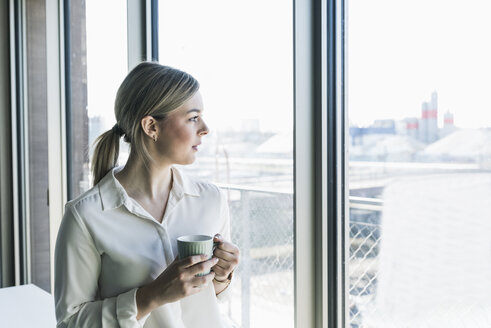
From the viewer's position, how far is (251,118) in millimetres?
1547

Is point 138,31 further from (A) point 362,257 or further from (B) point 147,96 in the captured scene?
(A) point 362,257

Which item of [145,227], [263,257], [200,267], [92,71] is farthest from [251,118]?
[92,71]

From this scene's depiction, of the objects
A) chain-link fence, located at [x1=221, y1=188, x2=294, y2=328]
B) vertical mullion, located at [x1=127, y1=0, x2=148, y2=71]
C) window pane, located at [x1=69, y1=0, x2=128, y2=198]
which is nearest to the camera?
chain-link fence, located at [x1=221, y1=188, x2=294, y2=328]

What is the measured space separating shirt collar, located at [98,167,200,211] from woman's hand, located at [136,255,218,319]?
0.19 m

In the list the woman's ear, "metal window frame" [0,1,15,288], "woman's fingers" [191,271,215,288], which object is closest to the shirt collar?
the woman's ear

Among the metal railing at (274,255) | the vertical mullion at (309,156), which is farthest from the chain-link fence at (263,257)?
the vertical mullion at (309,156)

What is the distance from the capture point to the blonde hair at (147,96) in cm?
101

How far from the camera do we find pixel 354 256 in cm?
121

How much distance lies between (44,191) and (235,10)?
5.43 feet

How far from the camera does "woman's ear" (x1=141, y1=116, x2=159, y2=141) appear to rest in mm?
1018

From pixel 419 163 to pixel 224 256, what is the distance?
0.49 metres

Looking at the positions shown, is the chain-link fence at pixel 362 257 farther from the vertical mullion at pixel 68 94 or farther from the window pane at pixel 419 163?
the vertical mullion at pixel 68 94

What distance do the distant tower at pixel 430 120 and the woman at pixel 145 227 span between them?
493 mm

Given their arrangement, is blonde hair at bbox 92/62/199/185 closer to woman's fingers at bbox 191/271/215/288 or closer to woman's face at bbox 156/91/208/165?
woman's face at bbox 156/91/208/165
